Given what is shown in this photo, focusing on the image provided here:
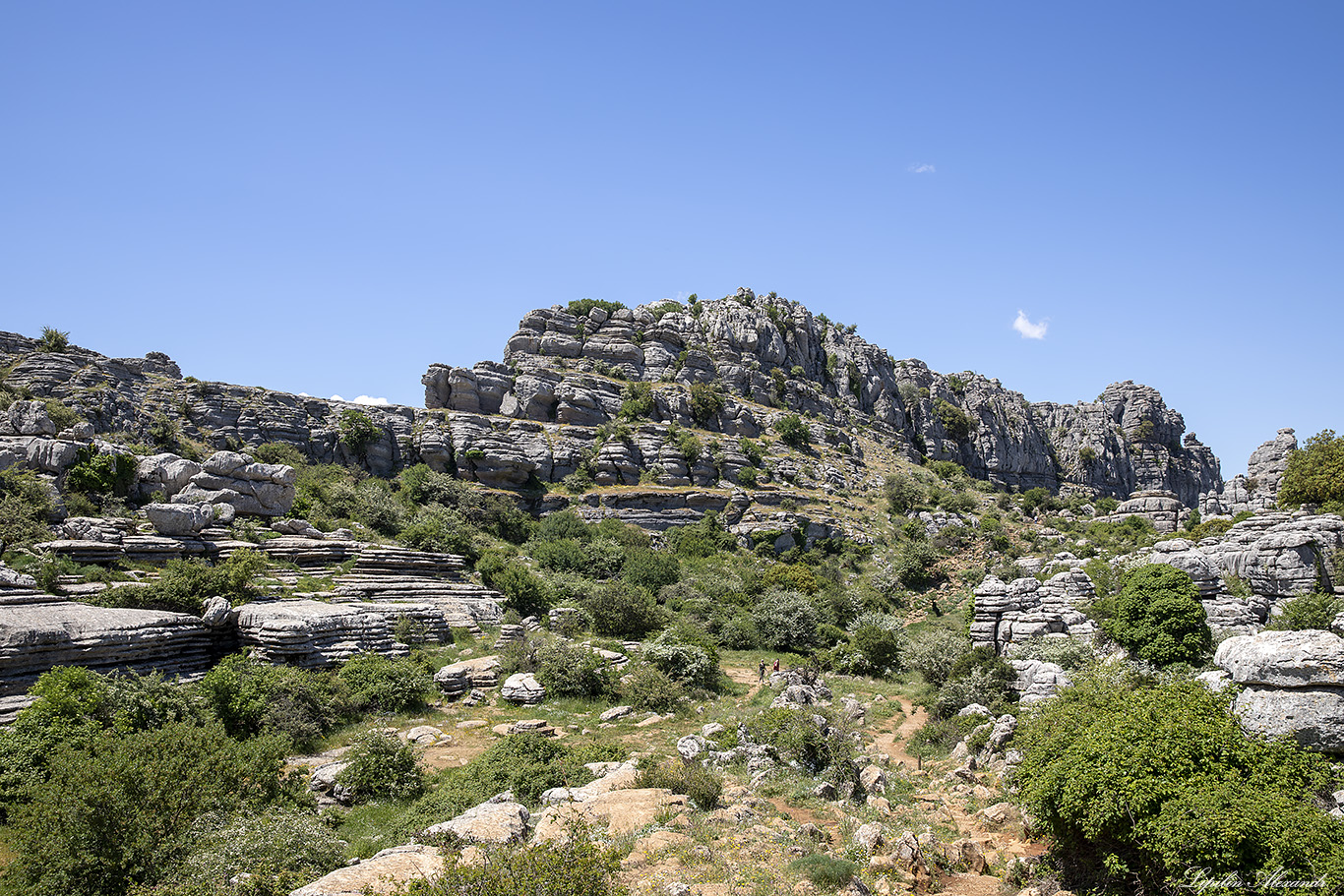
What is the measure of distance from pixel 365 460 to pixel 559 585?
27144 millimetres

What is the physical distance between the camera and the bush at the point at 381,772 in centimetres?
1469

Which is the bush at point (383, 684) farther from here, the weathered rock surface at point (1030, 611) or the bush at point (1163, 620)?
the bush at point (1163, 620)

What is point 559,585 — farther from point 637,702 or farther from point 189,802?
point 189,802

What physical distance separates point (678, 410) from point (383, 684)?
173 ft

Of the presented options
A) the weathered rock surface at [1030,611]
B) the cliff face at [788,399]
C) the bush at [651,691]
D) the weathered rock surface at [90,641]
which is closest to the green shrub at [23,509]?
the weathered rock surface at [90,641]

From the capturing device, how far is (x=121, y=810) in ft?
34.1

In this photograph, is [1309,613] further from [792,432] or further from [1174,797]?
[792,432]

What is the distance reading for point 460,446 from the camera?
57.8 m

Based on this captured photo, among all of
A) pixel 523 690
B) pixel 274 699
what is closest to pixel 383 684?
pixel 274 699

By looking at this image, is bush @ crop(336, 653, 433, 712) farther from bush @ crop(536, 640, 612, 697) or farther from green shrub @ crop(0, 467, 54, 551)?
green shrub @ crop(0, 467, 54, 551)

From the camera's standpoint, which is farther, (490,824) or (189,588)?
(189,588)

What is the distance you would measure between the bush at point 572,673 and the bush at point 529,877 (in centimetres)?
1561

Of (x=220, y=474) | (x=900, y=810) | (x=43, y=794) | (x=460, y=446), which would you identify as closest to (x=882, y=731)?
(x=900, y=810)

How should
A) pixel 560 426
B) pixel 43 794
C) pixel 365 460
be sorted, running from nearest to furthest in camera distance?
pixel 43 794, pixel 365 460, pixel 560 426
